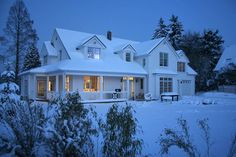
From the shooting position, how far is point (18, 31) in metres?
30.8

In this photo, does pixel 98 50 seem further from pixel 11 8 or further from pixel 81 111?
pixel 81 111

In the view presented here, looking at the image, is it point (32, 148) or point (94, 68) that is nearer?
point (32, 148)

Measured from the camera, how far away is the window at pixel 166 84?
87.4 ft

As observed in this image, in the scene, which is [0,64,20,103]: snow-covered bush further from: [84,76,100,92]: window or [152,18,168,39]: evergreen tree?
[152,18,168,39]: evergreen tree

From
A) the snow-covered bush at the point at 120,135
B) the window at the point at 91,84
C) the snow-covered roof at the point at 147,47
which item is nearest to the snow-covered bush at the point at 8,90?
the snow-covered bush at the point at 120,135

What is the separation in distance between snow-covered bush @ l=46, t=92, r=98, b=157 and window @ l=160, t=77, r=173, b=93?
22.7 meters

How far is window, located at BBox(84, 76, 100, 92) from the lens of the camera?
22.9 m

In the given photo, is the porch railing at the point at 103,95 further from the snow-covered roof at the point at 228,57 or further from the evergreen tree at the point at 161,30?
the evergreen tree at the point at 161,30

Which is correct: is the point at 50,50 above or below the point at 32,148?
above

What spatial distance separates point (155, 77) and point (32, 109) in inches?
856

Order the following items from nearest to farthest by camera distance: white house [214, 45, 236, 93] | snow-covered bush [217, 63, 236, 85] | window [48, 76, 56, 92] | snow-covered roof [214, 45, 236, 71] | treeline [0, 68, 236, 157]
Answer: treeline [0, 68, 236, 157] < window [48, 76, 56, 92] < snow-covered bush [217, 63, 236, 85] < white house [214, 45, 236, 93] < snow-covered roof [214, 45, 236, 71]

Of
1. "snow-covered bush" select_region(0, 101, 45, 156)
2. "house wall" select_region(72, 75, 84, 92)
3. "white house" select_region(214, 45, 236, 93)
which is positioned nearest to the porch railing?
"house wall" select_region(72, 75, 84, 92)

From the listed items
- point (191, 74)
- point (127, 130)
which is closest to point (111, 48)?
point (191, 74)

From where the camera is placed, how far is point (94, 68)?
21.1 m
